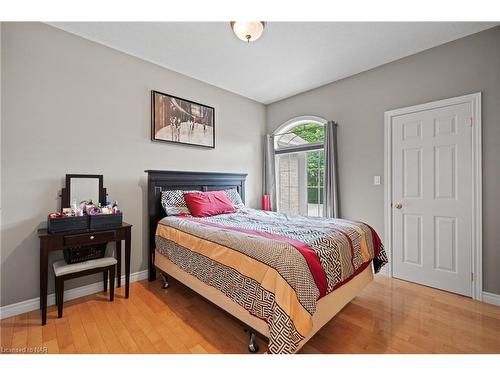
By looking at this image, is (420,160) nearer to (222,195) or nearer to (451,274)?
(451,274)

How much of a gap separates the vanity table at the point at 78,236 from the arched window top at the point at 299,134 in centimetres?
291

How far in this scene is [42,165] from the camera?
7.09ft

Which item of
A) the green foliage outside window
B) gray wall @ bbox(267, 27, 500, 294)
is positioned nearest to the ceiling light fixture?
gray wall @ bbox(267, 27, 500, 294)

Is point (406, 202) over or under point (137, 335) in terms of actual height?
over

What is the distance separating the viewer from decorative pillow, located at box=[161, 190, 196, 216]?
2.74m

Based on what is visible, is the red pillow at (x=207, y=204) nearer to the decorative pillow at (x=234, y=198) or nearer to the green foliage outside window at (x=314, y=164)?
the decorative pillow at (x=234, y=198)

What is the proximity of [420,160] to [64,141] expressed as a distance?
3.88 m

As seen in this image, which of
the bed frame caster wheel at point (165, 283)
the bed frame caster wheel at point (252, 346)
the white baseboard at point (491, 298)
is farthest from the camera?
the bed frame caster wheel at point (165, 283)

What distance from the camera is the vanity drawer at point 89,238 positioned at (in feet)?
6.57

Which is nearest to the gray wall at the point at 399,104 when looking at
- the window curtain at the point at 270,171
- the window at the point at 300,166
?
the window at the point at 300,166
